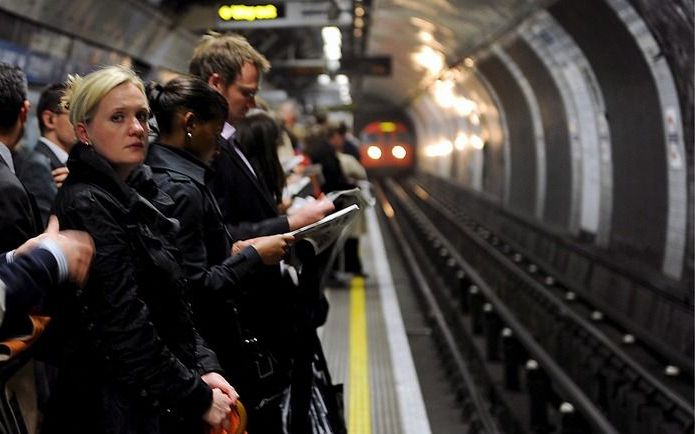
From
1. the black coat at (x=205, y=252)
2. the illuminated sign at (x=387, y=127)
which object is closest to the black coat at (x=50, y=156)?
the black coat at (x=205, y=252)

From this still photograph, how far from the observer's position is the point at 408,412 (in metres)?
5.70

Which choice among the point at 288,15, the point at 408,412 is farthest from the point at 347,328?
the point at 288,15

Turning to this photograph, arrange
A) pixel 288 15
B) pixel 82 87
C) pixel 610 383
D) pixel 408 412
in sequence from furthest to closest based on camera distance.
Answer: pixel 288 15 → pixel 610 383 → pixel 408 412 → pixel 82 87

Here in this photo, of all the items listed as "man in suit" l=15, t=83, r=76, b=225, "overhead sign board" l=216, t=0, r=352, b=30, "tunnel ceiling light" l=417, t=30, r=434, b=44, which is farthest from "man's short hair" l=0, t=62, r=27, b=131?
"tunnel ceiling light" l=417, t=30, r=434, b=44

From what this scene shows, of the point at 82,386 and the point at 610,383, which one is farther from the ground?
the point at 82,386

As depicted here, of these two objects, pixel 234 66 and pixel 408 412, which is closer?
pixel 234 66

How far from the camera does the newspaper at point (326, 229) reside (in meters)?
3.50

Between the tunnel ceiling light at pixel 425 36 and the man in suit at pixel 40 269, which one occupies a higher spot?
the tunnel ceiling light at pixel 425 36

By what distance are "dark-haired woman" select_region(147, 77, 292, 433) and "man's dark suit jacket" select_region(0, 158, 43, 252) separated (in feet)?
1.24

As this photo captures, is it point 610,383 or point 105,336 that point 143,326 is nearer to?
point 105,336

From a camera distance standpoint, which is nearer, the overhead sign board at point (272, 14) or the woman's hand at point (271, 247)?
the woman's hand at point (271, 247)

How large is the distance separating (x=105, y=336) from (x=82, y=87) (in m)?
0.65

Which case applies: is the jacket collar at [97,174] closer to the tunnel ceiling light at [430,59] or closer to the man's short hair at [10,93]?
the man's short hair at [10,93]

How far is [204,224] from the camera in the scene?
317cm
